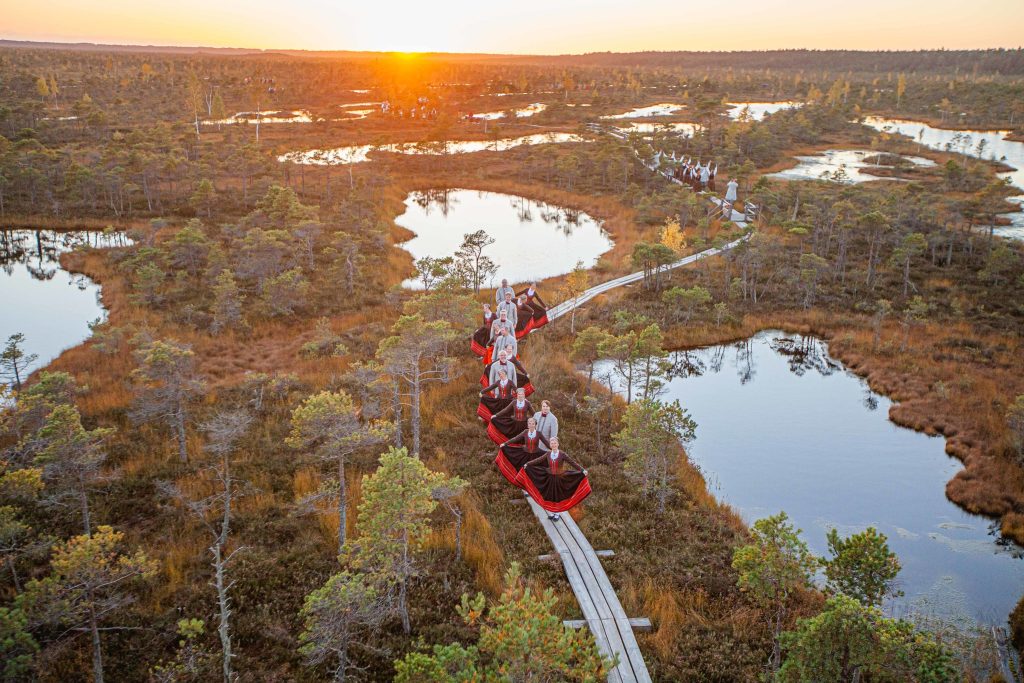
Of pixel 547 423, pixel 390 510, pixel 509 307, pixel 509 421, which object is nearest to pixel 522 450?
pixel 547 423

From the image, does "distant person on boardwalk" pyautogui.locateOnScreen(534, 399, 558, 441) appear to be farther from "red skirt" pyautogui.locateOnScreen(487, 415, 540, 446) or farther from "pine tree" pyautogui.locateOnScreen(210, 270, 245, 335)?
"pine tree" pyautogui.locateOnScreen(210, 270, 245, 335)

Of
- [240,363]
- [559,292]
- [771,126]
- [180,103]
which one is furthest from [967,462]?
[180,103]

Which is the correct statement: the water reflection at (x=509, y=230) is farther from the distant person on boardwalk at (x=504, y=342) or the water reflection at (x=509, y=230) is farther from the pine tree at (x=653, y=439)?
the pine tree at (x=653, y=439)

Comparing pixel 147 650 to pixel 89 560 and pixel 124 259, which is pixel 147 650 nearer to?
pixel 89 560

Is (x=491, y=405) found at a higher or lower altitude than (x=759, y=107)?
lower

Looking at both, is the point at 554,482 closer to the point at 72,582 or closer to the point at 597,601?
the point at 597,601

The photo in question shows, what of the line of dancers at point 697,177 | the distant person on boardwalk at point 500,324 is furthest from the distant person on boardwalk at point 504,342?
the line of dancers at point 697,177
